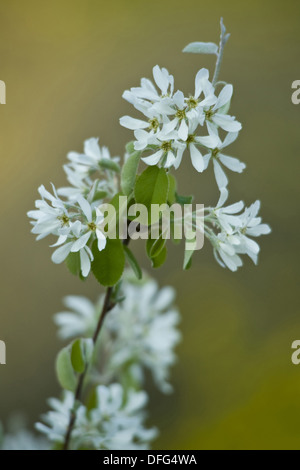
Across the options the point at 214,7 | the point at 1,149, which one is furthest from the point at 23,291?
the point at 214,7

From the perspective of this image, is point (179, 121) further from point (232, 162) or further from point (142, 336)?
point (142, 336)

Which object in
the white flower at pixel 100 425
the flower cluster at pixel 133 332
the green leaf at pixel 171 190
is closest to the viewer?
the green leaf at pixel 171 190

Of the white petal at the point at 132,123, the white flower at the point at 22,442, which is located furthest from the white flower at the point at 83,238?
the white flower at the point at 22,442

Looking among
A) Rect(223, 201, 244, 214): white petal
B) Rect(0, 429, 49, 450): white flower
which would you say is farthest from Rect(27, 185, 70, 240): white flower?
Rect(0, 429, 49, 450): white flower

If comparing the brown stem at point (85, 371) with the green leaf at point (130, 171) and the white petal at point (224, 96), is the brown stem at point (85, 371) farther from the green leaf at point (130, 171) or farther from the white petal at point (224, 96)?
the white petal at point (224, 96)

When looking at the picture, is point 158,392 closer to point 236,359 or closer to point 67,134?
point 236,359

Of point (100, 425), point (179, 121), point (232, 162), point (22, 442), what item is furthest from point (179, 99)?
point (22, 442)
